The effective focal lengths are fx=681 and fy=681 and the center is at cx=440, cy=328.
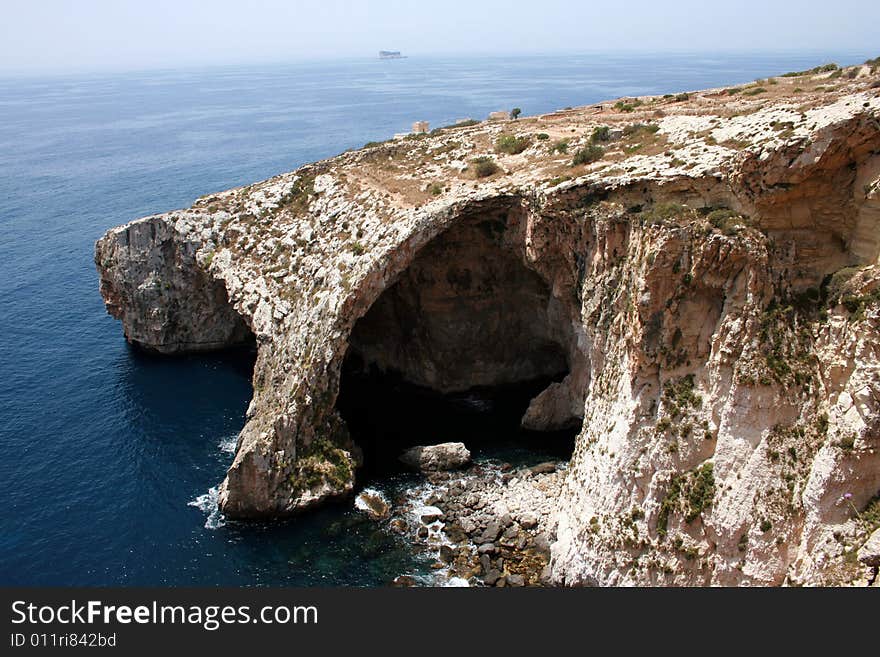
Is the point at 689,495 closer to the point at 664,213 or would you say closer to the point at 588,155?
the point at 664,213

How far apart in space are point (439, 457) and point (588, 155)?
2506 cm

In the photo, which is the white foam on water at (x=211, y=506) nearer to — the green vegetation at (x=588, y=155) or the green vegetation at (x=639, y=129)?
the green vegetation at (x=588, y=155)

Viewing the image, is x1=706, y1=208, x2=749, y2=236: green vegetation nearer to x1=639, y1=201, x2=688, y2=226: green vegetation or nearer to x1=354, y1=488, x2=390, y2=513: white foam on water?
x1=639, y1=201, x2=688, y2=226: green vegetation

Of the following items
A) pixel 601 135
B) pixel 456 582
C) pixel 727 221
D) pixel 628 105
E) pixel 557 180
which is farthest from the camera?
pixel 628 105

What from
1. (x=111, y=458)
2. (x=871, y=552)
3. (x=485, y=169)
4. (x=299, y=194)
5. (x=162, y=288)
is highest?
(x=485, y=169)

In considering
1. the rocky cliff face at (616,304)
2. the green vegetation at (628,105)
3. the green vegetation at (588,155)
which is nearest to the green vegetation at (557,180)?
the rocky cliff face at (616,304)

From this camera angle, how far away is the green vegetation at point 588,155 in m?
49.8

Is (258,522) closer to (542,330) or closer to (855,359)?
(542,330)

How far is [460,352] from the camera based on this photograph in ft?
211

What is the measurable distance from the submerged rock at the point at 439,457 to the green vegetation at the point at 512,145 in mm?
26328

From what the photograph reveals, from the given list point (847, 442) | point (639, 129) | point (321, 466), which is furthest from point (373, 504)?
point (639, 129)

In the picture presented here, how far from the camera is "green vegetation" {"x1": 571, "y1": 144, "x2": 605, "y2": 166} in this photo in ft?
164

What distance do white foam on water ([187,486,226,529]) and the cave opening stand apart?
39.1ft

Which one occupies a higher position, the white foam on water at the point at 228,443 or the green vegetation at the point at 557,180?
the green vegetation at the point at 557,180
